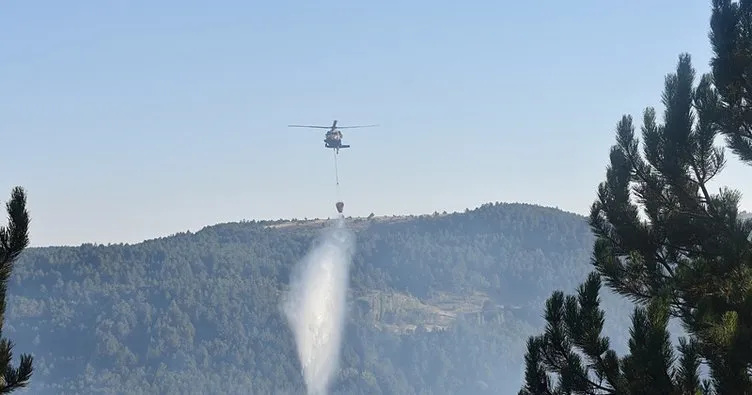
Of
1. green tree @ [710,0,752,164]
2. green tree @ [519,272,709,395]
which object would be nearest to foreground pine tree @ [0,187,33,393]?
green tree @ [519,272,709,395]

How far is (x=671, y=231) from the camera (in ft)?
81.1

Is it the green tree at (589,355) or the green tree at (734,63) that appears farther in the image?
the green tree at (734,63)

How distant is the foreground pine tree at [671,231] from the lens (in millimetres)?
21828

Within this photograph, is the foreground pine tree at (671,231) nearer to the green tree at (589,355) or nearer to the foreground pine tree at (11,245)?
the green tree at (589,355)

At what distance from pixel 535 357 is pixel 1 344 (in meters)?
10.6

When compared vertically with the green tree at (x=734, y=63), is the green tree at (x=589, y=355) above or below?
below

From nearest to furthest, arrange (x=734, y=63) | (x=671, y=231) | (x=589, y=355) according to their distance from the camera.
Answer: (x=734, y=63) → (x=589, y=355) → (x=671, y=231)

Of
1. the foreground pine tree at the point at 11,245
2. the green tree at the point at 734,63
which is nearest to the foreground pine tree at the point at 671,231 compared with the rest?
the green tree at the point at 734,63

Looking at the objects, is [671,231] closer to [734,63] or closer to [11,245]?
[734,63]

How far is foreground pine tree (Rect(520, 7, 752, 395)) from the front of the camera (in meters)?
21.8

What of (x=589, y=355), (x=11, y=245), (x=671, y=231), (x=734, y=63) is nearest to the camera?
(x=11, y=245)

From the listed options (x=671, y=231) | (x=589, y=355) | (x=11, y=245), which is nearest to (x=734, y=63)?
(x=671, y=231)

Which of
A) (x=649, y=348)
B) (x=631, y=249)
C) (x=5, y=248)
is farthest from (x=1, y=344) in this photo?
(x=631, y=249)

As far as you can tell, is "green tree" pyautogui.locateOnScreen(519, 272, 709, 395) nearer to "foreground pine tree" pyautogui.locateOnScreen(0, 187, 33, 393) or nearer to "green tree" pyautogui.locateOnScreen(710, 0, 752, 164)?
"green tree" pyautogui.locateOnScreen(710, 0, 752, 164)
